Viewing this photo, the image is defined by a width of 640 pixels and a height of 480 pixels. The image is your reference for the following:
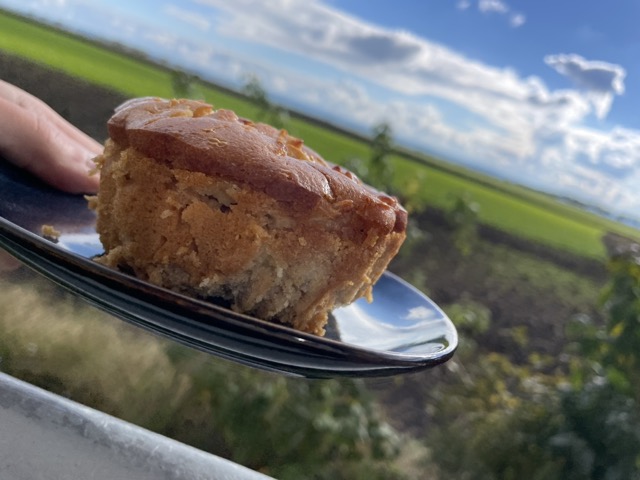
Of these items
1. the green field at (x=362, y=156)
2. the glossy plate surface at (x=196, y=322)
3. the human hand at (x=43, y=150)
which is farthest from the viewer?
the green field at (x=362, y=156)

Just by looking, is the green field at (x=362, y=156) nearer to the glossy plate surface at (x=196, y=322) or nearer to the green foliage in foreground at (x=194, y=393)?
the green foliage in foreground at (x=194, y=393)

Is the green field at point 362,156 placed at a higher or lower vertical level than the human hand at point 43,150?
lower

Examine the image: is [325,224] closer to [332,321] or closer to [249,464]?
[332,321]

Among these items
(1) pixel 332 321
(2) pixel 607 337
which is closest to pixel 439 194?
(2) pixel 607 337

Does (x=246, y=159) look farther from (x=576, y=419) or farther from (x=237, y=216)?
(x=576, y=419)

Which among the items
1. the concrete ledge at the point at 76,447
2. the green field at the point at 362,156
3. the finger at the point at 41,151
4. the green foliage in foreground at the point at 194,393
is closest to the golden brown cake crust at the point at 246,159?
the finger at the point at 41,151

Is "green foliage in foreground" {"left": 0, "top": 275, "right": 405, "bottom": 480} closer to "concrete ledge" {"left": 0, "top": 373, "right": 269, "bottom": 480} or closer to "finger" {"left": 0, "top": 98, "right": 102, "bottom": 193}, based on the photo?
"concrete ledge" {"left": 0, "top": 373, "right": 269, "bottom": 480}

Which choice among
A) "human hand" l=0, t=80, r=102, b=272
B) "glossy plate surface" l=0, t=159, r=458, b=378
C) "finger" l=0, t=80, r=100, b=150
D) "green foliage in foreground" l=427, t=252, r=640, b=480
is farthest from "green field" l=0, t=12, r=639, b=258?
"glossy plate surface" l=0, t=159, r=458, b=378
